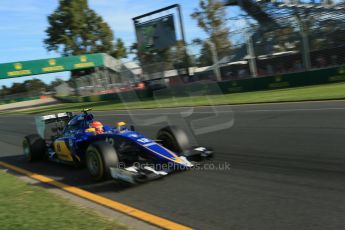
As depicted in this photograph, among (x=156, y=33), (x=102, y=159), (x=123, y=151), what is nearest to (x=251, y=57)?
(x=156, y=33)

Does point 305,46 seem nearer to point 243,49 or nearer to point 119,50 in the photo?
point 243,49

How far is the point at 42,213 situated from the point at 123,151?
2153 mm

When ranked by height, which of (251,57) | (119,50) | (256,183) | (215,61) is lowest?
(256,183)

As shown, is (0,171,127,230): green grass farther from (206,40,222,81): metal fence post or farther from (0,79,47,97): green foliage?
(0,79,47,97): green foliage

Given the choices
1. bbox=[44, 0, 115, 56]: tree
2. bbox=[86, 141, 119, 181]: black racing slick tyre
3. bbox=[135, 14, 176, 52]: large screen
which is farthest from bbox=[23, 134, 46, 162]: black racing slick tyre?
bbox=[44, 0, 115, 56]: tree

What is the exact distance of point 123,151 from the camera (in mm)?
6914

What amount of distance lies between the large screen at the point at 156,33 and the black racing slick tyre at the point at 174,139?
27798 millimetres

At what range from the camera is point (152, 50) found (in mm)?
36406

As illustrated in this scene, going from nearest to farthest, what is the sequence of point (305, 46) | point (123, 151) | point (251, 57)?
1. point (123, 151)
2. point (305, 46)
3. point (251, 57)

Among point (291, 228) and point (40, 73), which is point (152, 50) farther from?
point (291, 228)

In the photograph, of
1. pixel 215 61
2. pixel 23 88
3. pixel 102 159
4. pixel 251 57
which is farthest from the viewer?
pixel 23 88

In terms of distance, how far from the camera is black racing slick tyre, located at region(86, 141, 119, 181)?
6395mm

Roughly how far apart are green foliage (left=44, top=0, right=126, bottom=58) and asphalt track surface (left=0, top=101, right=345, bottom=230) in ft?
208

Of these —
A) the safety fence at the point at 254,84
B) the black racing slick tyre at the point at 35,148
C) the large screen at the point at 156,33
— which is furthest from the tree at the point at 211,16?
the black racing slick tyre at the point at 35,148
